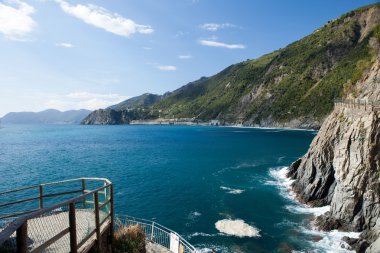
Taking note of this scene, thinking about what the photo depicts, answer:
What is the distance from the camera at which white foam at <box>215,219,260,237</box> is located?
3472cm

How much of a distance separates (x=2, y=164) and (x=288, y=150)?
86.3 metres

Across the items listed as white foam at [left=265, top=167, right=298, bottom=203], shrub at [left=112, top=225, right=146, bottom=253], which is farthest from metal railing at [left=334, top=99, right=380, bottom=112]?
shrub at [left=112, top=225, right=146, bottom=253]

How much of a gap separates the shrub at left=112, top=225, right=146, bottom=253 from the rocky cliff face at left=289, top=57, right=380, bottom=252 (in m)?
22.0

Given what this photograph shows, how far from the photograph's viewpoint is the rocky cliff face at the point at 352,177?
33.2m

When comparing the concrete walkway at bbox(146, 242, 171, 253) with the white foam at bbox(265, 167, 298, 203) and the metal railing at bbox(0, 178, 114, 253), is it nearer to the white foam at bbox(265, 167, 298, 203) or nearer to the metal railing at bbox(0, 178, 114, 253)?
the metal railing at bbox(0, 178, 114, 253)

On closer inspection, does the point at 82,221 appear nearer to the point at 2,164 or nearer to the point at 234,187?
the point at 234,187

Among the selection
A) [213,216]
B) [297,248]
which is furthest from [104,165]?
[297,248]

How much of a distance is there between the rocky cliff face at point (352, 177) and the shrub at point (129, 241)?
867 inches

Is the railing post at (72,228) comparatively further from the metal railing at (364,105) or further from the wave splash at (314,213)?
the metal railing at (364,105)

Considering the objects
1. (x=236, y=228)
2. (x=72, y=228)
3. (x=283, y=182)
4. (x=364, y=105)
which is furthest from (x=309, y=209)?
(x=72, y=228)

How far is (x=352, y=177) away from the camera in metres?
35.4

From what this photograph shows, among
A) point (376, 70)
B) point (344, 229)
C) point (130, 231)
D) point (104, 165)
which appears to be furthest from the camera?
point (104, 165)

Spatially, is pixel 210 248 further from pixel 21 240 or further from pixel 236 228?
pixel 21 240

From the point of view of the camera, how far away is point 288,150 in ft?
331
